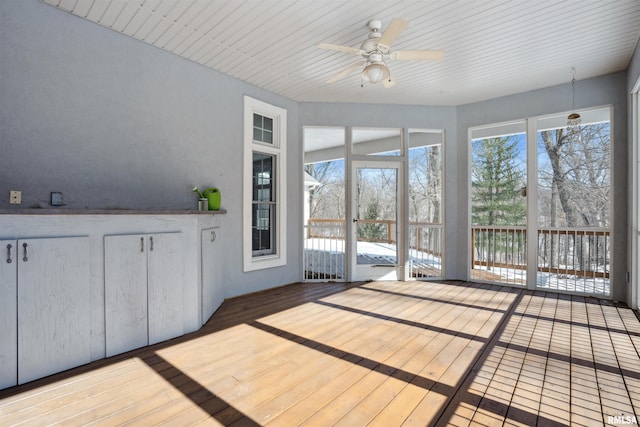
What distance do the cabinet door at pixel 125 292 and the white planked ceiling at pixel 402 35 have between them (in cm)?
211

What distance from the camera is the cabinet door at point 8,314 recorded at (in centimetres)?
201

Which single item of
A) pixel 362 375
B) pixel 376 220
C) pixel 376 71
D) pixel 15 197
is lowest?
pixel 362 375

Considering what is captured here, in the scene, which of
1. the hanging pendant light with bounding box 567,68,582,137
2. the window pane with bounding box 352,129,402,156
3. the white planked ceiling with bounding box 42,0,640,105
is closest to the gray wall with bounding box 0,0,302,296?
the white planked ceiling with bounding box 42,0,640,105

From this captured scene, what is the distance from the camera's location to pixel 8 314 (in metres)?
2.03

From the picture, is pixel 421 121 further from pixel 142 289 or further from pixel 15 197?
pixel 15 197

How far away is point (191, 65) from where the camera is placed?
384 cm

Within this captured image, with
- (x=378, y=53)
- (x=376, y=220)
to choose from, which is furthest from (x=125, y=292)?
(x=376, y=220)

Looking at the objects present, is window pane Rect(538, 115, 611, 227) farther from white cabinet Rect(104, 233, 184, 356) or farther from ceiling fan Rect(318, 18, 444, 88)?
white cabinet Rect(104, 233, 184, 356)

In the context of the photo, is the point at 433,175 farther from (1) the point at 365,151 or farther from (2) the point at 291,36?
(2) the point at 291,36

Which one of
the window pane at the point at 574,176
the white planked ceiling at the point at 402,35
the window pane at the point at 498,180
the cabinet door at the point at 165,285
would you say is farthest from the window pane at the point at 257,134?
the window pane at the point at 574,176

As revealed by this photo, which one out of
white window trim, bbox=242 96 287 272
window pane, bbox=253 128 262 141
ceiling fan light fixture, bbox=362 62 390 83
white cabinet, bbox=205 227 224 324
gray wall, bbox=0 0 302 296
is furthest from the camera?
window pane, bbox=253 128 262 141

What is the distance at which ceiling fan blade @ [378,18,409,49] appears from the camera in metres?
2.52

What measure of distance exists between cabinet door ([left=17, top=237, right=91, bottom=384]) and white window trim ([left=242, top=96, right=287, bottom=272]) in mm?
2198

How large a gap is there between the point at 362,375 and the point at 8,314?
231cm
